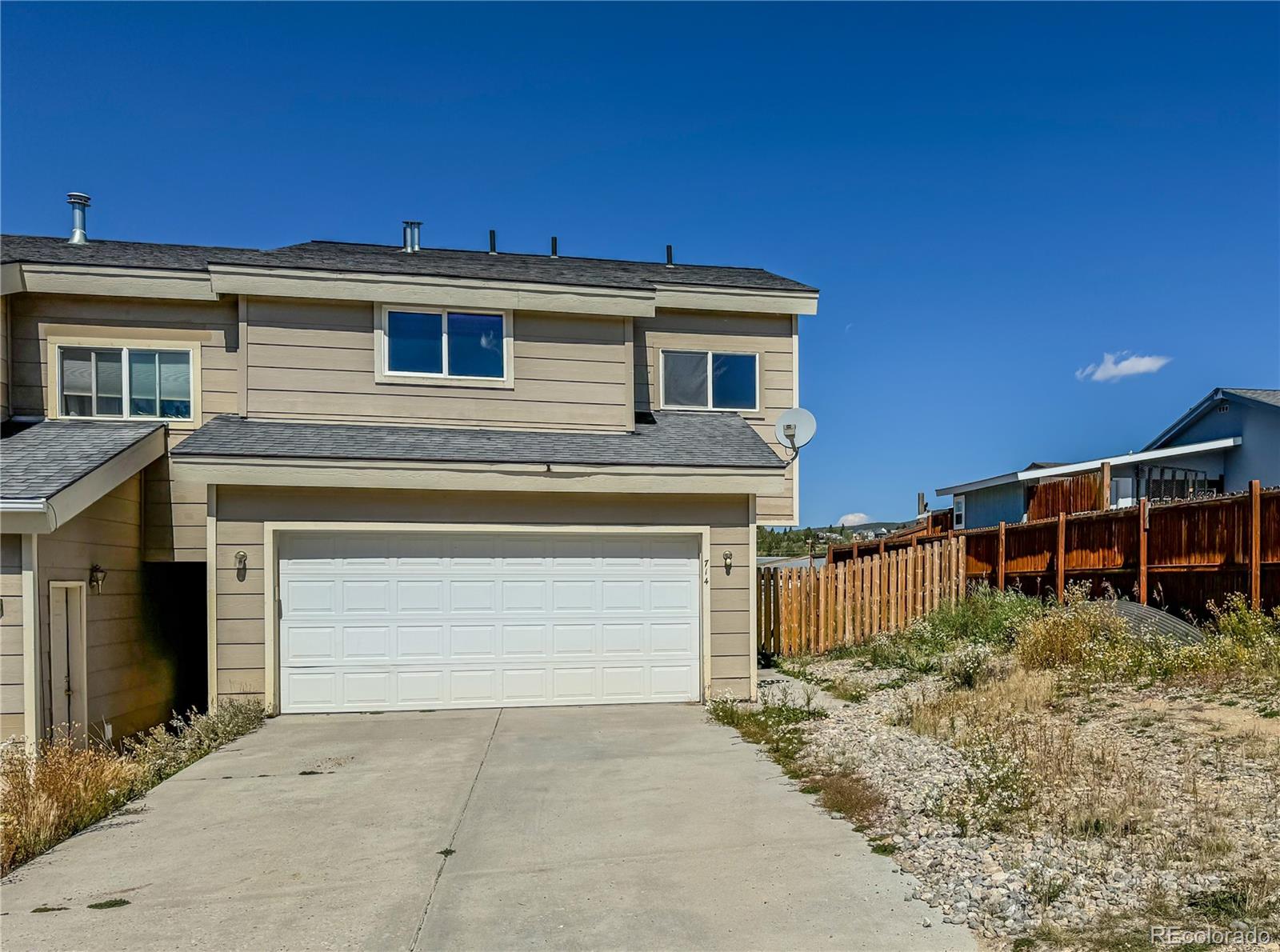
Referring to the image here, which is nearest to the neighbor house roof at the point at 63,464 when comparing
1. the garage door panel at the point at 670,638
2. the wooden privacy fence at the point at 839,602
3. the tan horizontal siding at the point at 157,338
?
the tan horizontal siding at the point at 157,338

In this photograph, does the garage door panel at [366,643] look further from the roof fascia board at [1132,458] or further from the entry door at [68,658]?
the roof fascia board at [1132,458]

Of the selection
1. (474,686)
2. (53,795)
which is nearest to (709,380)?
(474,686)

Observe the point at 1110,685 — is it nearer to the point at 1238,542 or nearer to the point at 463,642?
the point at 1238,542

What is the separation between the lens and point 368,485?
31.7ft

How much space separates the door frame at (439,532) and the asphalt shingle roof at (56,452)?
198cm

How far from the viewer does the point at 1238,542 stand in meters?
10.8

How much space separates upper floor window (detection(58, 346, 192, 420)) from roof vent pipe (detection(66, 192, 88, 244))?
2.71 meters

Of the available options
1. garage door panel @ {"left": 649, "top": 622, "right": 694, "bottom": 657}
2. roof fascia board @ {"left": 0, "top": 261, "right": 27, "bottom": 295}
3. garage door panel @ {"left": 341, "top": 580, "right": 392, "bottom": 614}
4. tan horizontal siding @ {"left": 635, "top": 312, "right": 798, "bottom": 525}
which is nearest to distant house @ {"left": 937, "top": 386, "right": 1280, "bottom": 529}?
tan horizontal siding @ {"left": 635, "top": 312, "right": 798, "bottom": 525}

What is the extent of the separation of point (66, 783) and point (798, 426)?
9559 millimetres

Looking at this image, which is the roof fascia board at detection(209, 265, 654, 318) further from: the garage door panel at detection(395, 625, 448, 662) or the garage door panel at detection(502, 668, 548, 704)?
the garage door panel at detection(502, 668, 548, 704)

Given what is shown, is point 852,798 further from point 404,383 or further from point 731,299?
point 731,299

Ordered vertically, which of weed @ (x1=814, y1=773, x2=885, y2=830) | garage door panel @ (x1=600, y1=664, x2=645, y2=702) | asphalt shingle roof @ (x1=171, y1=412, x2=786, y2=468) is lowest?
garage door panel @ (x1=600, y1=664, x2=645, y2=702)

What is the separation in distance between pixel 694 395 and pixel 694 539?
132 inches

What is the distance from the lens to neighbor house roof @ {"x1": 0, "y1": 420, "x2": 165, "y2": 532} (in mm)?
7883
